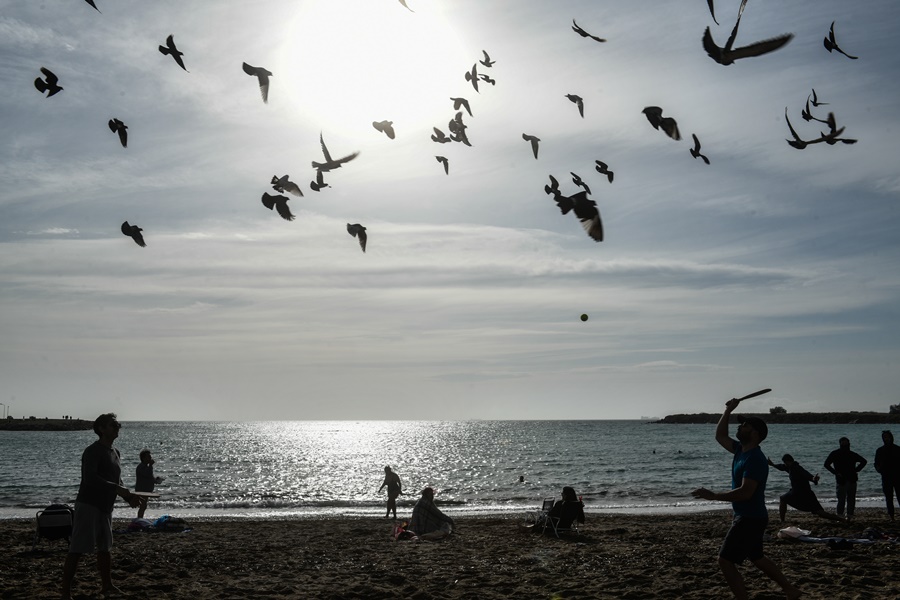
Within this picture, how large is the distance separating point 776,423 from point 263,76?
207232 mm

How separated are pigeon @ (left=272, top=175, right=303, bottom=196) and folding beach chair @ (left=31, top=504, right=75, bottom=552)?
6.14 m

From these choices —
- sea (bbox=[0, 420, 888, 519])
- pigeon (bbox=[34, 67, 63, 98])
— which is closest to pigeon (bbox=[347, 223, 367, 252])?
pigeon (bbox=[34, 67, 63, 98])

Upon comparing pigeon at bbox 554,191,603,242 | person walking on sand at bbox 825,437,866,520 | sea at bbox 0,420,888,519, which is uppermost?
pigeon at bbox 554,191,603,242

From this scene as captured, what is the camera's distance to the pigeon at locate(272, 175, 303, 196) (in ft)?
36.8

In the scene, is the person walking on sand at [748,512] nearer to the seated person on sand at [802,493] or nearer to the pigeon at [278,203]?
the pigeon at [278,203]

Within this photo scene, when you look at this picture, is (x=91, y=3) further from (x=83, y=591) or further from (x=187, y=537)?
(x=187, y=537)

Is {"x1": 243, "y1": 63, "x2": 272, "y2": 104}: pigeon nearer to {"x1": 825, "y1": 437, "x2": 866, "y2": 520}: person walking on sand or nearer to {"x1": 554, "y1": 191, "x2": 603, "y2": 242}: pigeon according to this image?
{"x1": 554, "y1": 191, "x2": 603, "y2": 242}: pigeon

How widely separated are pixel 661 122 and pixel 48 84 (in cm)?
824

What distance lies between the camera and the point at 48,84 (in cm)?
1020

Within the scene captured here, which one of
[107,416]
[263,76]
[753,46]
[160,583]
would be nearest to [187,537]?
[160,583]

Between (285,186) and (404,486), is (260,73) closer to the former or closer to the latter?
(285,186)

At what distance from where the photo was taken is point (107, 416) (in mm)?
7785

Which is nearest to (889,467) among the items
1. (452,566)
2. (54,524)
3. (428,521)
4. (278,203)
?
(428,521)

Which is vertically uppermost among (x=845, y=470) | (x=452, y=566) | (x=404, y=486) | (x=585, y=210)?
(x=585, y=210)
